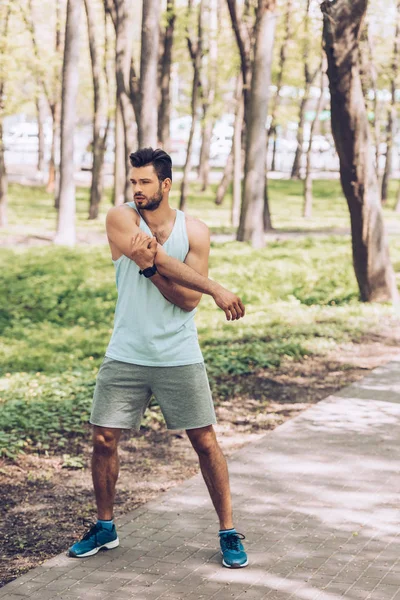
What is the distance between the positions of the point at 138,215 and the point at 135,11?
41.4m

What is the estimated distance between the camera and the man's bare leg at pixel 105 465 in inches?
193

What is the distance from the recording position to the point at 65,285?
15922 mm

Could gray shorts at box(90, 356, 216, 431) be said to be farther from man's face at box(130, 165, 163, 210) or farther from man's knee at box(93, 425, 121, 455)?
man's face at box(130, 165, 163, 210)

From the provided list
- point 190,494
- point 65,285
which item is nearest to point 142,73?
point 65,285

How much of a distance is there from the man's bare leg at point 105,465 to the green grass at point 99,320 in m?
2.01

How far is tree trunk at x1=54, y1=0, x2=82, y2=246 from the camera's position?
21.8 metres

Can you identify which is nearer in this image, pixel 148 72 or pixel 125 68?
pixel 148 72

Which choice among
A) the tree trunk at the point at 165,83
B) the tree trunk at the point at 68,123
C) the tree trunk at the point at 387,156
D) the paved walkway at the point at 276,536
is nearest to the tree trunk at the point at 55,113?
the tree trunk at the point at 165,83

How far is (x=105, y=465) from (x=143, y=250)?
1.09m

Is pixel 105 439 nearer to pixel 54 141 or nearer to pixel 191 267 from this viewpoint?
pixel 191 267

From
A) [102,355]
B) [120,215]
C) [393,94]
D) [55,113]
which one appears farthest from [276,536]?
[55,113]

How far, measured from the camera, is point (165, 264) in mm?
4621

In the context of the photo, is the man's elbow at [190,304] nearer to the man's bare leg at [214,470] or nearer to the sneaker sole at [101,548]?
the man's bare leg at [214,470]

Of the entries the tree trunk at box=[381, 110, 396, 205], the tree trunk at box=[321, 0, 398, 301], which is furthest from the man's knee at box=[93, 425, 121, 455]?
the tree trunk at box=[381, 110, 396, 205]
